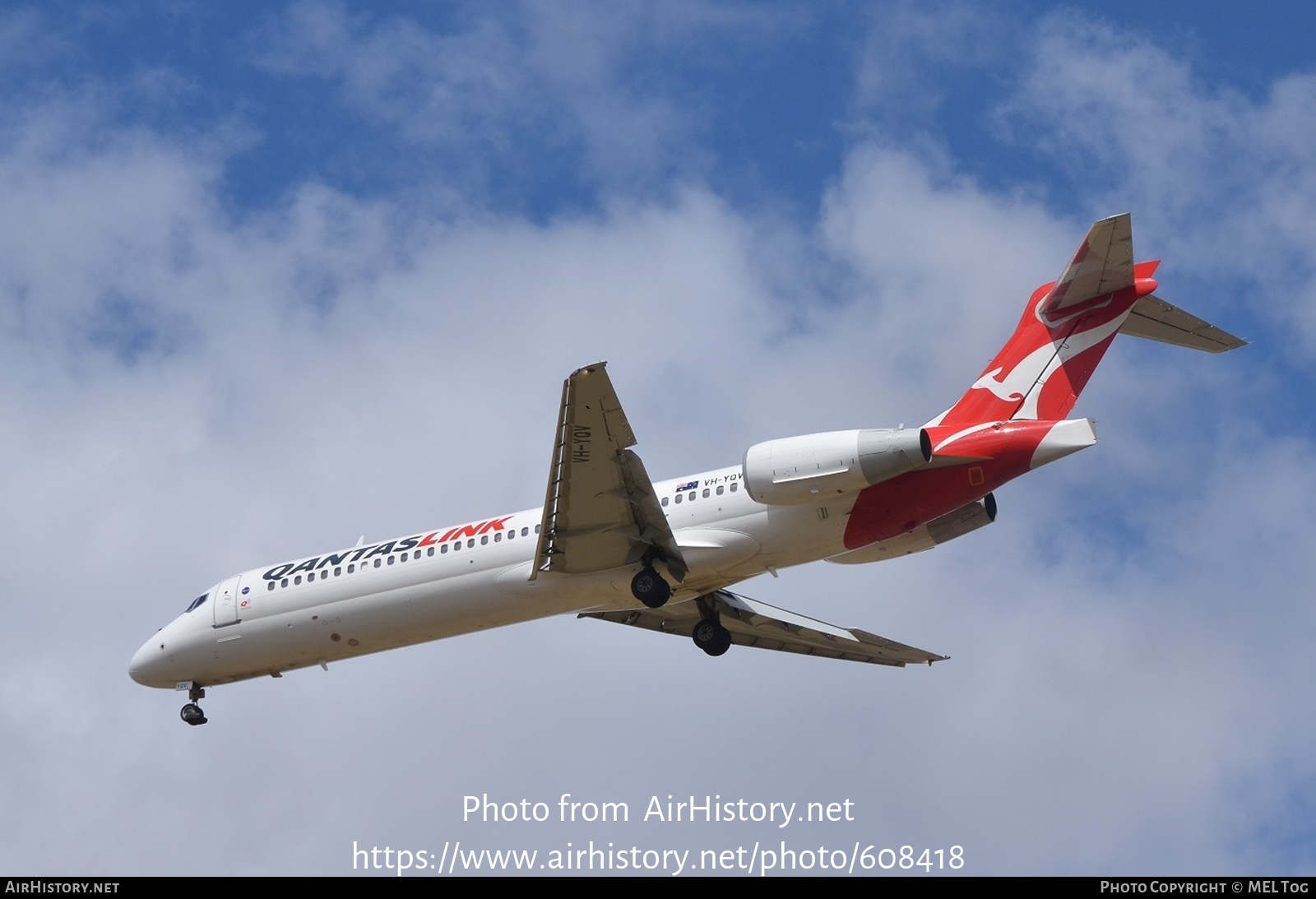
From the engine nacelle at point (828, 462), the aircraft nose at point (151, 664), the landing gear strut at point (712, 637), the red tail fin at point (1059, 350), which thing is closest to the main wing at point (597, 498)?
the engine nacelle at point (828, 462)

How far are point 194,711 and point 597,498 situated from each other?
9.92 m

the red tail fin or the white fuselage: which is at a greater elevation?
the red tail fin

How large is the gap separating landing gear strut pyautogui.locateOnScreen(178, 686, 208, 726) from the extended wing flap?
7989 millimetres

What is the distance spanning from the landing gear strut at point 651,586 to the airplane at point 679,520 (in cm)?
3

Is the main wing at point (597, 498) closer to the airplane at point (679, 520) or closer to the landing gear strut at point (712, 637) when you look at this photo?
the airplane at point (679, 520)

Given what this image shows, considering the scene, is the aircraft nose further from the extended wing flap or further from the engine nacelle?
the engine nacelle

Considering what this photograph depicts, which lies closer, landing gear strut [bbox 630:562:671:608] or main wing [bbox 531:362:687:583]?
main wing [bbox 531:362:687:583]

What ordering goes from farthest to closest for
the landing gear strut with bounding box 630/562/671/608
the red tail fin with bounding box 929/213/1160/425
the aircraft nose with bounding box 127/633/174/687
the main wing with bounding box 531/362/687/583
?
the aircraft nose with bounding box 127/633/174/687 < the landing gear strut with bounding box 630/562/671/608 < the red tail fin with bounding box 929/213/1160/425 < the main wing with bounding box 531/362/687/583

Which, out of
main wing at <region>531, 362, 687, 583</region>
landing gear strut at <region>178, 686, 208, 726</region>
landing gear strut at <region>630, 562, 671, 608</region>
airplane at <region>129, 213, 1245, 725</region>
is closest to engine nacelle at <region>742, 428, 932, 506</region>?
airplane at <region>129, 213, 1245, 725</region>

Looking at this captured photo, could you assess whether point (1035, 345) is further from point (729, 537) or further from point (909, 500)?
point (729, 537)

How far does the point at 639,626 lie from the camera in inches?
1383

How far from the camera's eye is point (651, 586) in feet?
95.3

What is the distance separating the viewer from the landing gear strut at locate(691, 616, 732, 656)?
3359 cm

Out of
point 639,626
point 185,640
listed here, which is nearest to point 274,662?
point 185,640
